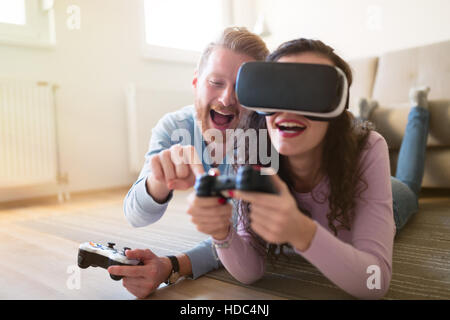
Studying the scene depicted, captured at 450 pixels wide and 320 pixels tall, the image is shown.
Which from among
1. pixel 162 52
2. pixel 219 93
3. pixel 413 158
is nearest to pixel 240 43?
pixel 219 93

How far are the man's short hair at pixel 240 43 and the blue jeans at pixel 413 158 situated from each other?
821 mm

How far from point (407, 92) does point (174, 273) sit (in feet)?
6.86

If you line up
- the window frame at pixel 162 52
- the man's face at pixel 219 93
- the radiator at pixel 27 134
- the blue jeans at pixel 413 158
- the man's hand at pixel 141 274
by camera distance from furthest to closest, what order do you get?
the window frame at pixel 162 52
the radiator at pixel 27 134
the blue jeans at pixel 413 158
the man's face at pixel 219 93
the man's hand at pixel 141 274

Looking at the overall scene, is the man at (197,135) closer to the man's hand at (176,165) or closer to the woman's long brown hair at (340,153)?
the man's hand at (176,165)

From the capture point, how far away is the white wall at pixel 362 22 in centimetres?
289

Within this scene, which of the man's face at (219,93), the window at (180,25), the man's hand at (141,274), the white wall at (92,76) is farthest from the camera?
the window at (180,25)

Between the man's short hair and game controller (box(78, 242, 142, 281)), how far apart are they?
0.54 meters

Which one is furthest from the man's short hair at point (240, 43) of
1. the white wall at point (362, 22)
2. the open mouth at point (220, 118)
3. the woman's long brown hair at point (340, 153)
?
the white wall at point (362, 22)

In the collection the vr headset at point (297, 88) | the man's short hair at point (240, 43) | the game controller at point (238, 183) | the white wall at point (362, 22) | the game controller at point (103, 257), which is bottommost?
the game controller at point (103, 257)

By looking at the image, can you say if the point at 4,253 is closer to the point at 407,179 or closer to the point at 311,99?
the point at 311,99

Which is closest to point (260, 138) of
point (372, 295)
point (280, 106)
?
point (280, 106)

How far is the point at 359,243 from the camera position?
70 cm

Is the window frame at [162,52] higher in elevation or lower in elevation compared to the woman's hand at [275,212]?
higher

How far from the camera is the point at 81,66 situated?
2658 millimetres
